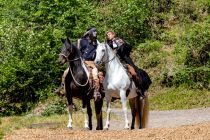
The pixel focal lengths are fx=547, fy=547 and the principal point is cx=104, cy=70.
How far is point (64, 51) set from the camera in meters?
14.7

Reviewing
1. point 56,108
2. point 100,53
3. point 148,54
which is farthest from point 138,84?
point 148,54

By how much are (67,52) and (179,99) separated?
12.1 metres

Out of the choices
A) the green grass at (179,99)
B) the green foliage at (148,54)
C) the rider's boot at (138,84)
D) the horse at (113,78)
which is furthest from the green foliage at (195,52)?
the horse at (113,78)

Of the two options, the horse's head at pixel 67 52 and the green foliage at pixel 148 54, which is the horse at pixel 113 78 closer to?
the horse's head at pixel 67 52

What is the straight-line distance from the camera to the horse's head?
14.6 m

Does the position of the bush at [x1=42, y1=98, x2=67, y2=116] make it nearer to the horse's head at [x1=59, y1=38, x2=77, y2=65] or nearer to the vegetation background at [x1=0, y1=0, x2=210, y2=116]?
the vegetation background at [x1=0, y1=0, x2=210, y2=116]

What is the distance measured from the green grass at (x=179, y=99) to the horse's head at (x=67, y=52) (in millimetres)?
11013

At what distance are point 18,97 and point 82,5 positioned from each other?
6943 mm

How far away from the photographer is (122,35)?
31406mm

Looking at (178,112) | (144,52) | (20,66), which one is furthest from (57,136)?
(144,52)

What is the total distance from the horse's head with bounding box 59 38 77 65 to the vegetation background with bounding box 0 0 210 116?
9.04 m

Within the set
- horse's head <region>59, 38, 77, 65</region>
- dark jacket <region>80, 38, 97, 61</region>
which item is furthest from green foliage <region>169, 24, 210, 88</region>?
horse's head <region>59, 38, 77, 65</region>

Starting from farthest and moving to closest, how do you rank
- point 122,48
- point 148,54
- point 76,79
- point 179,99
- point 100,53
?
point 148,54
point 179,99
point 122,48
point 76,79
point 100,53

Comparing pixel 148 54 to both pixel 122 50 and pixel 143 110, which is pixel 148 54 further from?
pixel 122 50
